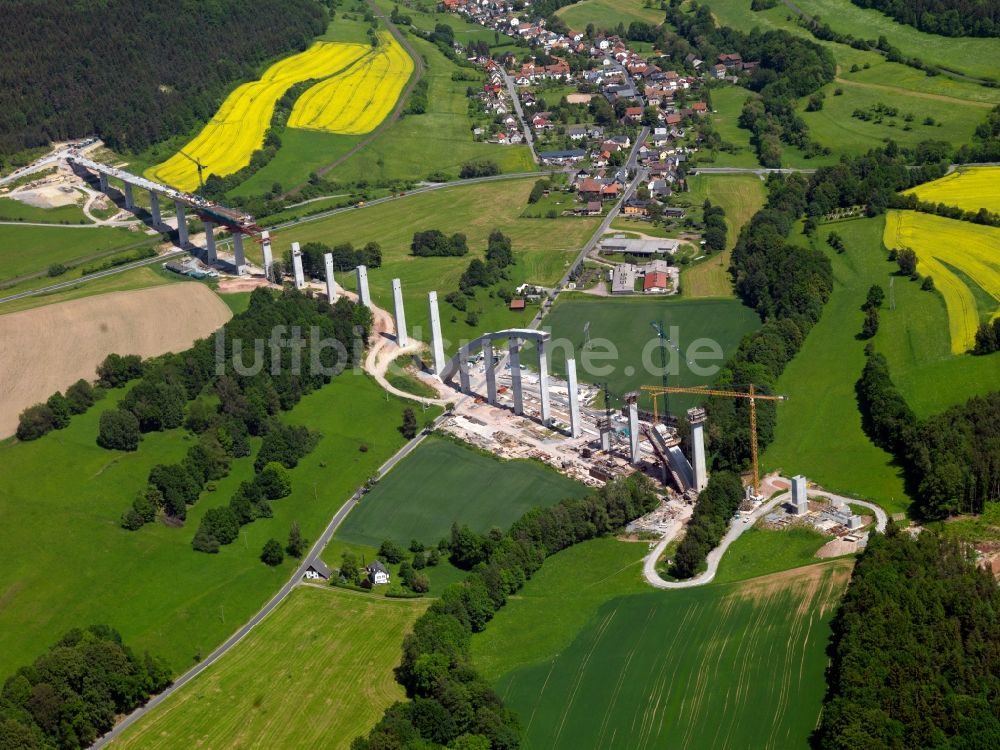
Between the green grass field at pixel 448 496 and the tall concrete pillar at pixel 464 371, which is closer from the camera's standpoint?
the green grass field at pixel 448 496

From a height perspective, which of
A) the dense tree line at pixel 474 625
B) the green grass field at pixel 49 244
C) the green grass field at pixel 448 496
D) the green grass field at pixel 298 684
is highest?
the green grass field at pixel 49 244

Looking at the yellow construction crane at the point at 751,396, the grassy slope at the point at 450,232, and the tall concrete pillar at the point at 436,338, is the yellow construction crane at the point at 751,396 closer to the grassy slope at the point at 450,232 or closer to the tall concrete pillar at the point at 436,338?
the tall concrete pillar at the point at 436,338

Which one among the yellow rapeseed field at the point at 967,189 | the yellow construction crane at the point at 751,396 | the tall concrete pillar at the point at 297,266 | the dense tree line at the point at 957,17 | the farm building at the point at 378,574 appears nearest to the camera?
the farm building at the point at 378,574

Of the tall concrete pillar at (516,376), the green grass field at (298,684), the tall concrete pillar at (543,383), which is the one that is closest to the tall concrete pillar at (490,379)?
the tall concrete pillar at (516,376)

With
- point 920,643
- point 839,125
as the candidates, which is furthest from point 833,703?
point 839,125

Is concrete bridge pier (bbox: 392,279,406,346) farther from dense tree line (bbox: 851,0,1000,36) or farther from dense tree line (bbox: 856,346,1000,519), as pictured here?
dense tree line (bbox: 851,0,1000,36)

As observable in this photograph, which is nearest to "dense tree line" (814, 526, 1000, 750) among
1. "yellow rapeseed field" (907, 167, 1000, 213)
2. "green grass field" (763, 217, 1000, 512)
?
"green grass field" (763, 217, 1000, 512)

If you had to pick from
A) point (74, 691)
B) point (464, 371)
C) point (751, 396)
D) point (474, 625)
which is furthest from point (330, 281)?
point (74, 691)
